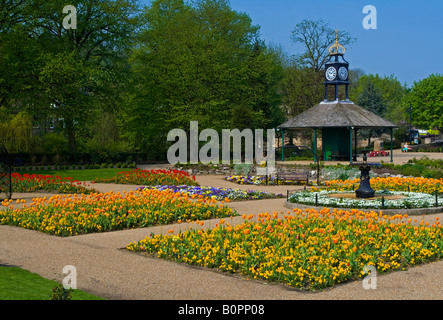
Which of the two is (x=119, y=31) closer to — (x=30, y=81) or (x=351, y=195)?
(x=30, y=81)

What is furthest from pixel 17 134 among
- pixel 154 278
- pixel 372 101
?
pixel 372 101

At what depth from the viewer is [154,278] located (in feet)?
27.6

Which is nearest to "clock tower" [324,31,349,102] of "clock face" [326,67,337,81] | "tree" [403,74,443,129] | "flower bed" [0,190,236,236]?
"clock face" [326,67,337,81]

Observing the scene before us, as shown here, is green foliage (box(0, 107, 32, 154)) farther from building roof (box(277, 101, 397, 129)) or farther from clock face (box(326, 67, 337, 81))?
clock face (box(326, 67, 337, 81))

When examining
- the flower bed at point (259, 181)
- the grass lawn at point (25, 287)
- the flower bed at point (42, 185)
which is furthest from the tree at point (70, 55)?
the grass lawn at point (25, 287)

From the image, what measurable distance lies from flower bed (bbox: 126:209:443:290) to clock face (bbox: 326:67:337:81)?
98.0 ft

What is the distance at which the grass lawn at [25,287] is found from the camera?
6.64m

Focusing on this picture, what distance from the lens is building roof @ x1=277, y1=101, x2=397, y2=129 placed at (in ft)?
122

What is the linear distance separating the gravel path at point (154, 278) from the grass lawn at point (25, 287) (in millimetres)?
349

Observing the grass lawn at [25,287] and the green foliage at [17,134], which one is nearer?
the grass lawn at [25,287]

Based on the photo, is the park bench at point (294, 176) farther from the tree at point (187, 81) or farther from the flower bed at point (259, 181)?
the tree at point (187, 81)

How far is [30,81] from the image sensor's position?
37.7m

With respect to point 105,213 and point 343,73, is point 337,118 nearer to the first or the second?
point 343,73
